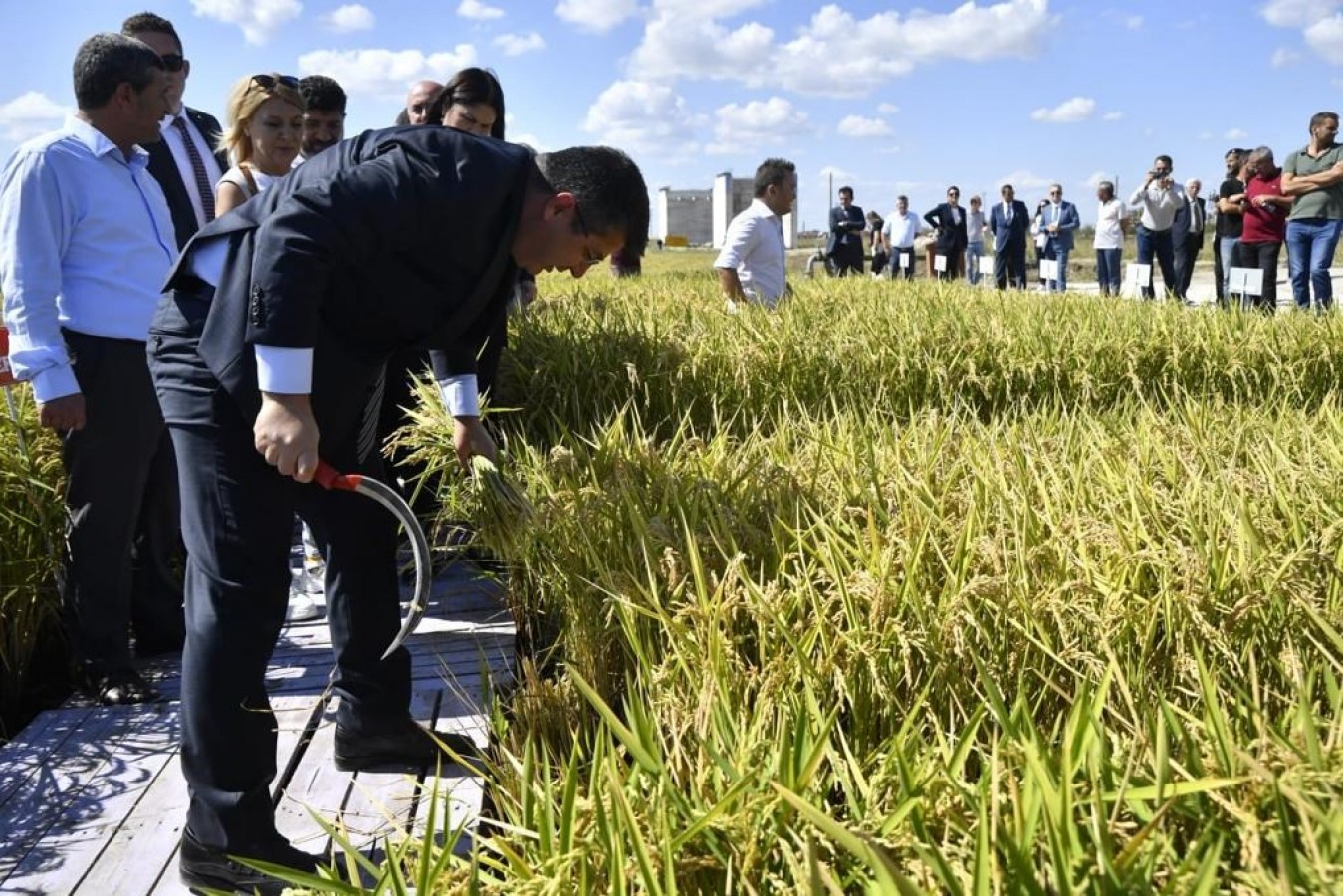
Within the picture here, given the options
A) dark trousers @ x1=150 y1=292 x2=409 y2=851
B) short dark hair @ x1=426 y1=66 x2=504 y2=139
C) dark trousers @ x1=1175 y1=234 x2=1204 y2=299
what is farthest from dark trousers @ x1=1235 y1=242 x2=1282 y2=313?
dark trousers @ x1=150 y1=292 x2=409 y2=851

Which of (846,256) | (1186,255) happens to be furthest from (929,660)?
(846,256)

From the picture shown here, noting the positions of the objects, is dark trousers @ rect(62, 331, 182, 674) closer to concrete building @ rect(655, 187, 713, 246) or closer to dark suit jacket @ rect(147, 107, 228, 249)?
dark suit jacket @ rect(147, 107, 228, 249)

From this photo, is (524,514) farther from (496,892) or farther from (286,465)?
(496,892)

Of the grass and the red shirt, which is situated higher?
the red shirt

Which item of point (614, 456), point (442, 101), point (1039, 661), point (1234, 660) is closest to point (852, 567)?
point (1039, 661)

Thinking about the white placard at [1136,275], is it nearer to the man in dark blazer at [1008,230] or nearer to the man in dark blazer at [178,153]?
the man in dark blazer at [1008,230]

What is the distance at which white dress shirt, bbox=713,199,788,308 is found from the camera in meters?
5.91

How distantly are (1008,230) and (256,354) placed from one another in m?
13.7

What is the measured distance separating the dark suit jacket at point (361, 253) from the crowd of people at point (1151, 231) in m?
3.76

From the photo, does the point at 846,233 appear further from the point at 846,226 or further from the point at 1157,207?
the point at 1157,207

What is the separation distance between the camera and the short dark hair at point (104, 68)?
9.03ft

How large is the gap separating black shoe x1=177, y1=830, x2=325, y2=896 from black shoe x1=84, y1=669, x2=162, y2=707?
91 cm

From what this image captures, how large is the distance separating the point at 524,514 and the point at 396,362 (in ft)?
4.60

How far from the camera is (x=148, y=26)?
389 centimetres
